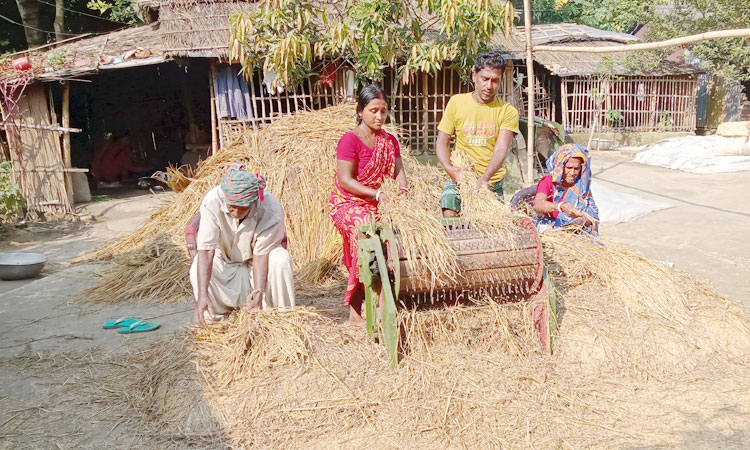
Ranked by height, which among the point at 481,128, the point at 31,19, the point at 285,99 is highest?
the point at 31,19

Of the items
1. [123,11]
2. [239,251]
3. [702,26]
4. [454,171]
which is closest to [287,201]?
[239,251]

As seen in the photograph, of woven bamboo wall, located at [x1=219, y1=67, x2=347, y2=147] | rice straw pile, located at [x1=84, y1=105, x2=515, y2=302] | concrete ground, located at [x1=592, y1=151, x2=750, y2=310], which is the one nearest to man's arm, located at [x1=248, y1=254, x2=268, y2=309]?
rice straw pile, located at [x1=84, y1=105, x2=515, y2=302]

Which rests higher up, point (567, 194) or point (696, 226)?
point (567, 194)

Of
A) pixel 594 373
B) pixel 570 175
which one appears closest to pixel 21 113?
pixel 570 175

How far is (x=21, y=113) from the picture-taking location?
8.52 m

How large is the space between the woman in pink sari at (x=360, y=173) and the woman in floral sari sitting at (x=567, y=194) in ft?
4.33

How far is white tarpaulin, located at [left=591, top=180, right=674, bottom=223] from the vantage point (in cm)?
738

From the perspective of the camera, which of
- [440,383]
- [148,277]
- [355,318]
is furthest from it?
[148,277]

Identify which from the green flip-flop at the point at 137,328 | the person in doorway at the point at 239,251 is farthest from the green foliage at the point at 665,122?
the green flip-flop at the point at 137,328

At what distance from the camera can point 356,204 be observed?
3.72 meters

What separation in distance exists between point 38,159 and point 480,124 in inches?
293

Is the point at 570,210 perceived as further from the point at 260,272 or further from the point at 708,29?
the point at 708,29

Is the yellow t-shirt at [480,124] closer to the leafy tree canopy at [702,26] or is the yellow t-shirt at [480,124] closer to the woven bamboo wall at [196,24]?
the woven bamboo wall at [196,24]

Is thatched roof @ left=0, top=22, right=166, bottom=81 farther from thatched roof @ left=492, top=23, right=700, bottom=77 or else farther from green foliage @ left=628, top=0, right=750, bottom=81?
green foliage @ left=628, top=0, right=750, bottom=81
